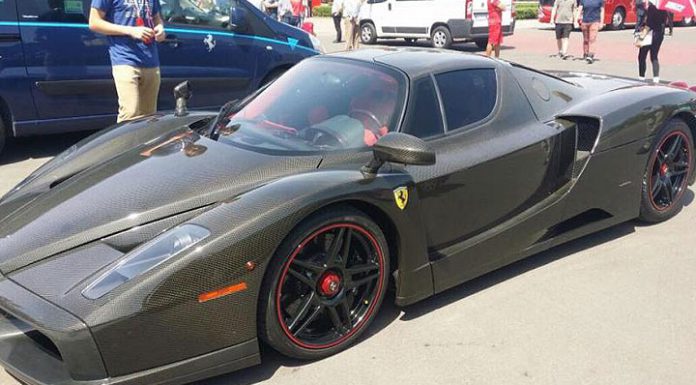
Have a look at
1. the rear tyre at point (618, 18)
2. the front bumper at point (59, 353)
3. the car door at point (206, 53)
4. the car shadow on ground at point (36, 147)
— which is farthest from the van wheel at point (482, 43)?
the front bumper at point (59, 353)

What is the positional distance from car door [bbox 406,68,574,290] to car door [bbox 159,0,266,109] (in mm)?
3840

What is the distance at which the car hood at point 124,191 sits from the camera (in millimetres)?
2709

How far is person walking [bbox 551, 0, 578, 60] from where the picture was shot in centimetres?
1351

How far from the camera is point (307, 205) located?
263 cm

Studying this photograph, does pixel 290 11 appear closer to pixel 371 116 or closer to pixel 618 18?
pixel 371 116

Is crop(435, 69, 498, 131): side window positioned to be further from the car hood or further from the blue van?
the blue van

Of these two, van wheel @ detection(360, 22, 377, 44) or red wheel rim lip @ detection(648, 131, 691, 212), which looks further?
van wheel @ detection(360, 22, 377, 44)

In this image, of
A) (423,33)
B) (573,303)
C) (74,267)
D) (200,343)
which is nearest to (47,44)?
(74,267)

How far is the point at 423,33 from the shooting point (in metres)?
15.4

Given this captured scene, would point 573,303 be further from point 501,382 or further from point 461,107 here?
point 461,107

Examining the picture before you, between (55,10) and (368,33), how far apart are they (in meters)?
11.6

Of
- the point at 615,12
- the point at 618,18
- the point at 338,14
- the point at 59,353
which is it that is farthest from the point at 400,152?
the point at 618,18

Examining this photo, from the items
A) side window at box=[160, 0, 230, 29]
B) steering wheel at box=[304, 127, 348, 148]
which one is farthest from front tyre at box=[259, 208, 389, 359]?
side window at box=[160, 0, 230, 29]

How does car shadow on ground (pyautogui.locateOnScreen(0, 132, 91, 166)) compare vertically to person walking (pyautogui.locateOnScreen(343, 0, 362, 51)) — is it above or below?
below
